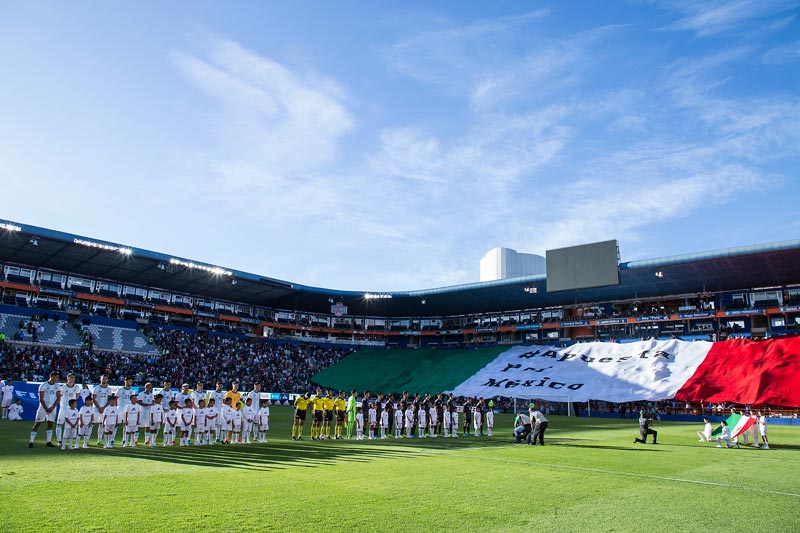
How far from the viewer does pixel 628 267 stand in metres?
57.3

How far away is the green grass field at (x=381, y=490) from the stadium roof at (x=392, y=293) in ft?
129

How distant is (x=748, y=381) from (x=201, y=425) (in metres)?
39.4

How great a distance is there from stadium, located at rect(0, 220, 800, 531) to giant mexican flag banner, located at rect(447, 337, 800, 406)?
232mm

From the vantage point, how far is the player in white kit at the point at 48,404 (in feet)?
55.0

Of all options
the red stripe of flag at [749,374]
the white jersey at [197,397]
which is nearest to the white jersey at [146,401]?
the white jersey at [197,397]

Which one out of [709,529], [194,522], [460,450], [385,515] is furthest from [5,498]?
[460,450]

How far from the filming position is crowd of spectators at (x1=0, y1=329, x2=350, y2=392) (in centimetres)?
4747

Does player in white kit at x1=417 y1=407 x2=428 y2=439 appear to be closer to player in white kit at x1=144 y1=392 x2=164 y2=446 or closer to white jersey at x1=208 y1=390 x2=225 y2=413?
white jersey at x1=208 y1=390 x2=225 y2=413

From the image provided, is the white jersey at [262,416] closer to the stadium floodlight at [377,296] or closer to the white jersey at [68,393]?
the white jersey at [68,393]

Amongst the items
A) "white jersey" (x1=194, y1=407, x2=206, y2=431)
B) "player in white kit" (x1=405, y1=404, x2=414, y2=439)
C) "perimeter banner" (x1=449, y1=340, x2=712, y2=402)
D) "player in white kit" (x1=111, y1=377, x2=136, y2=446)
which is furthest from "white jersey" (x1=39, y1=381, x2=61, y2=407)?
"perimeter banner" (x1=449, y1=340, x2=712, y2=402)

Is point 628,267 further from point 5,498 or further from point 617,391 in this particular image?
point 5,498

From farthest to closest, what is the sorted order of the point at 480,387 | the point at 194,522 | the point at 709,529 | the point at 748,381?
the point at 480,387
the point at 748,381
the point at 709,529
the point at 194,522

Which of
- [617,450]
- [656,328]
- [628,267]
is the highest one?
[628,267]

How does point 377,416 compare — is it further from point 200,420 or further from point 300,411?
point 200,420
